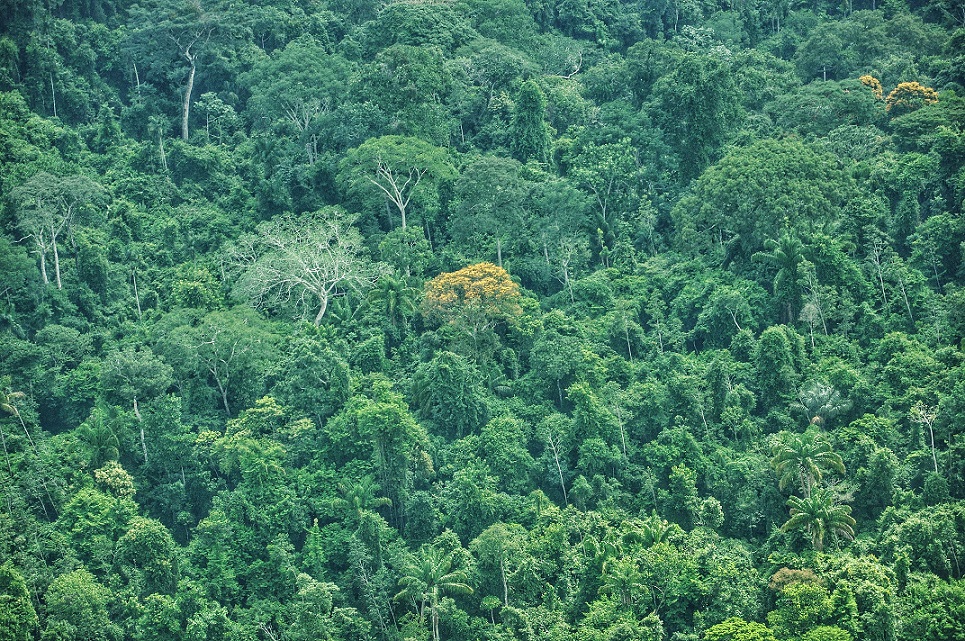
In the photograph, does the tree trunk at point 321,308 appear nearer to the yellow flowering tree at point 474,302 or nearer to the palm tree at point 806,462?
the yellow flowering tree at point 474,302

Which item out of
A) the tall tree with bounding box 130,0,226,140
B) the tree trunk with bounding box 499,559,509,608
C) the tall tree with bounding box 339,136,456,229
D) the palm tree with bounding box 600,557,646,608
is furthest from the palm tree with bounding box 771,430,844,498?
the tall tree with bounding box 130,0,226,140

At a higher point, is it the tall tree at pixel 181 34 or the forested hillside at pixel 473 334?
the tall tree at pixel 181 34

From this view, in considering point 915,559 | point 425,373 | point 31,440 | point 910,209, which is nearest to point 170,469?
point 31,440

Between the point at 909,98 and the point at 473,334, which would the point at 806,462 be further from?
the point at 909,98

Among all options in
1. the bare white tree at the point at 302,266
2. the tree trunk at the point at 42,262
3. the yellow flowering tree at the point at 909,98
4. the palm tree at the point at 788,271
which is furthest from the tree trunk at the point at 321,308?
the yellow flowering tree at the point at 909,98

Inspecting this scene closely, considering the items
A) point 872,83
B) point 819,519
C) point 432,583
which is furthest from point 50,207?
point 872,83

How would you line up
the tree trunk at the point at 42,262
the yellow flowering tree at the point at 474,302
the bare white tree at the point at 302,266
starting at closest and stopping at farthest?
the yellow flowering tree at the point at 474,302 → the bare white tree at the point at 302,266 → the tree trunk at the point at 42,262

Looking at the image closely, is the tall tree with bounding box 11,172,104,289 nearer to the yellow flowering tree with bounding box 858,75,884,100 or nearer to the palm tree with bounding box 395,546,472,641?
the palm tree with bounding box 395,546,472,641
